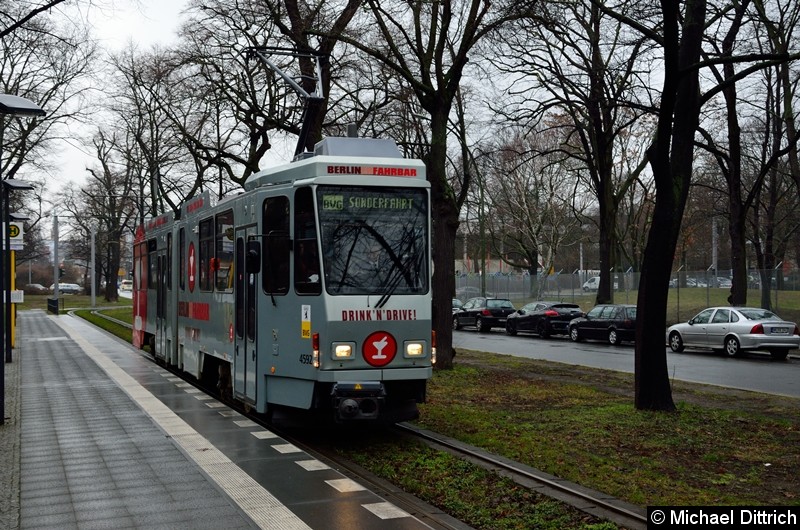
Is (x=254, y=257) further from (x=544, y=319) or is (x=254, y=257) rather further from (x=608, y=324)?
(x=544, y=319)

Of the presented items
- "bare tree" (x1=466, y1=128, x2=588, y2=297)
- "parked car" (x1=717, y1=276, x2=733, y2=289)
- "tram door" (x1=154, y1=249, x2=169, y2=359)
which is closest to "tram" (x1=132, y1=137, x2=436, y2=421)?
"tram door" (x1=154, y1=249, x2=169, y2=359)

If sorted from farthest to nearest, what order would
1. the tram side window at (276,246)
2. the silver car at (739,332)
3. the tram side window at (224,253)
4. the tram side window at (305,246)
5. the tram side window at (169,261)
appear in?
the silver car at (739,332), the tram side window at (169,261), the tram side window at (224,253), the tram side window at (276,246), the tram side window at (305,246)

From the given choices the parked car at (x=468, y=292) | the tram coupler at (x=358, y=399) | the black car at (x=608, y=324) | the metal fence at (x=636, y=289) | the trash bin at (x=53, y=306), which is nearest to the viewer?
the tram coupler at (x=358, y=399)

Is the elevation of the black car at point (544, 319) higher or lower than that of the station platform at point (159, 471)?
higher

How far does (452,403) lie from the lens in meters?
14.9

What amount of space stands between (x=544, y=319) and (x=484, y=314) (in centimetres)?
523

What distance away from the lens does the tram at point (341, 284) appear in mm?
10602

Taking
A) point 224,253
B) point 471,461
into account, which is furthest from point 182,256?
point 471,461

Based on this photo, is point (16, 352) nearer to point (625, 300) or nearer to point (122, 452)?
point (122, 452)

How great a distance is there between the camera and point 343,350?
1058 centimetres

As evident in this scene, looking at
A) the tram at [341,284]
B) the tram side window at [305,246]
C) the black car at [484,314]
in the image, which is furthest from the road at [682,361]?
the tram side window at [305,246]

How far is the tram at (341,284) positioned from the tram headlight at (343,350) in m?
0.01

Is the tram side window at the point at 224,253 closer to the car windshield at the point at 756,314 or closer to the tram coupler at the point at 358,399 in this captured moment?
the tram coupler at the point at 358,399

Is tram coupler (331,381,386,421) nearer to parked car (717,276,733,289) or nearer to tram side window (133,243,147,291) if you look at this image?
tram side window (133,243,147,291)
